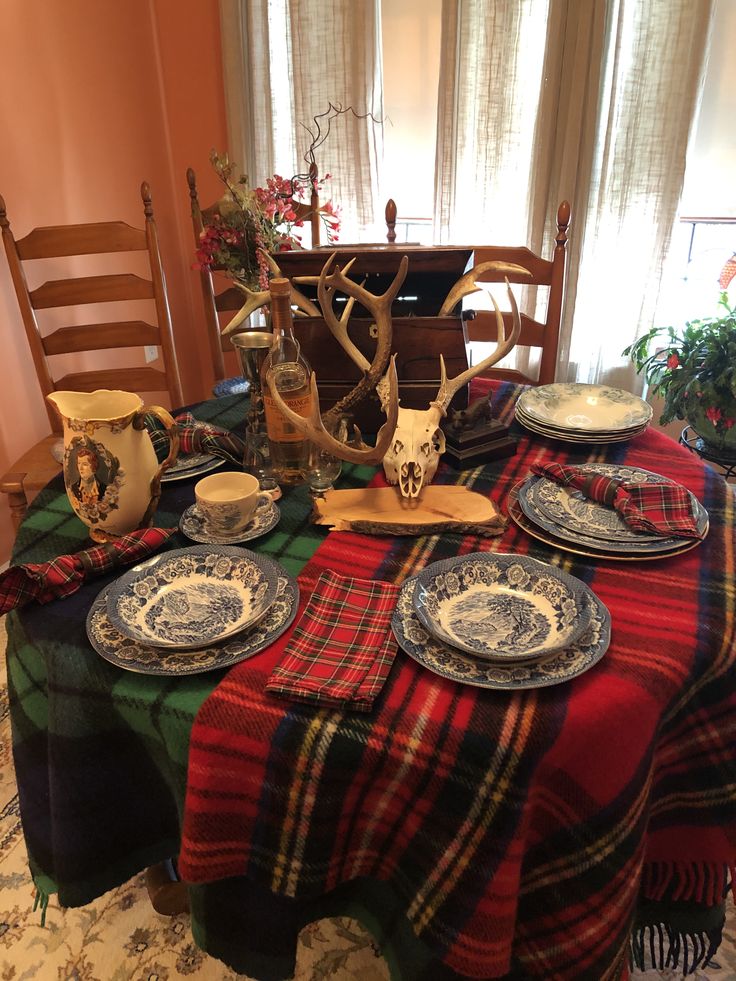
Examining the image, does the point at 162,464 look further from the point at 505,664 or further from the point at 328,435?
the point at 505,664

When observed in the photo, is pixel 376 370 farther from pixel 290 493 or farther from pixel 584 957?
pixel 584 957

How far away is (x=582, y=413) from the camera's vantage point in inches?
54.2

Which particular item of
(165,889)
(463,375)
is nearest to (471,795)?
(463,375)

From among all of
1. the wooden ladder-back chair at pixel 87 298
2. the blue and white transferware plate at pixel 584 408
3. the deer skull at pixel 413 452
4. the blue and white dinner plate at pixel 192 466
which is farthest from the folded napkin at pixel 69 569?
the wooden ladder-back chair at pixel 87 298

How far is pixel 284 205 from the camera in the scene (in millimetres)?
1669

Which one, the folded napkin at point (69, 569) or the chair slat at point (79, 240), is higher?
the chair slat at point (79, 240)

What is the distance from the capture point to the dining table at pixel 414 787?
0.69 meters

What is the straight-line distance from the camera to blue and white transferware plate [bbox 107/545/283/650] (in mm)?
808

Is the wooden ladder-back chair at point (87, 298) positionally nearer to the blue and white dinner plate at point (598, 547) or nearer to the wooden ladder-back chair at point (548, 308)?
the wooden ladder-back chair at point (548, 308)

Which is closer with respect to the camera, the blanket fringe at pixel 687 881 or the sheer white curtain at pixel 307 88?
the blanket fringe at pixel 687 881

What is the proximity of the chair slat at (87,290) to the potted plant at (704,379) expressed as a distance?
160 centimetres

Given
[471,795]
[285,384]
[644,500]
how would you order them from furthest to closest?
[285,384] → [644,500] → [471,795]

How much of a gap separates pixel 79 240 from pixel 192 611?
1.53 metres

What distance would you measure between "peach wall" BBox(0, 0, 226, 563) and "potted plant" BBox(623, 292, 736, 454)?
183 centimetres
